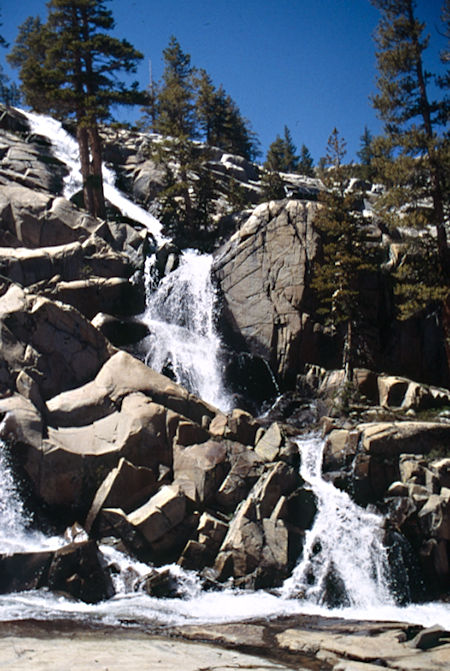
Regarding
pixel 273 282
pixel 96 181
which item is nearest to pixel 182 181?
pixel 96 181

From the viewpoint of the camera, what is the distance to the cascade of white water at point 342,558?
1354 centimetres

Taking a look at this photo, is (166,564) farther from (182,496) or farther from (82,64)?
(82,64)

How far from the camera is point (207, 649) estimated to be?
8992 mm

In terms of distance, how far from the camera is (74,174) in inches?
1428

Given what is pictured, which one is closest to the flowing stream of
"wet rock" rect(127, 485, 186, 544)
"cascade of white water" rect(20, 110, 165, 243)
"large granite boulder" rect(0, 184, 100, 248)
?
"wet rock" rect(127, 485, 186, 544)

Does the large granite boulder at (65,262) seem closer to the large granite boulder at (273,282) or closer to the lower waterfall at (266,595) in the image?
the large granite boulder at (273,282)

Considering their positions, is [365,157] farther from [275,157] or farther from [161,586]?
[161,586]

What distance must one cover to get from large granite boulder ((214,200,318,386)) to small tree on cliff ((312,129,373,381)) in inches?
35.9

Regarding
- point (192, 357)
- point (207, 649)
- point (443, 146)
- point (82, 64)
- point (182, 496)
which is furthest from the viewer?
point (82, 64)

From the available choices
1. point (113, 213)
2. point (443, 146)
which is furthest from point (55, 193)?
point (443, 146)

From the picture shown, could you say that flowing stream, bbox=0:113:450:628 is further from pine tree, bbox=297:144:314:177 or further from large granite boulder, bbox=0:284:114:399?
pine tree, bbox=297:144:314:177

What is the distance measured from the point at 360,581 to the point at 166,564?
4982mm

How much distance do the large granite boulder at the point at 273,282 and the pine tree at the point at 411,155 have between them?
4.21 m

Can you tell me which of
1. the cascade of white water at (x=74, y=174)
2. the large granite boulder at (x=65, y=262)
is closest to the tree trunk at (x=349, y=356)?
the large granite boulder at (x=65, y=262)
